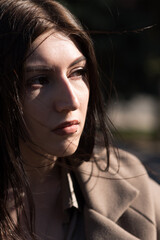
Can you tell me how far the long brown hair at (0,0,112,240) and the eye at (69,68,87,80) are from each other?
45 millimetres

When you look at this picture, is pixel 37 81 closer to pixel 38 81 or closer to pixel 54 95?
pixel 38 81

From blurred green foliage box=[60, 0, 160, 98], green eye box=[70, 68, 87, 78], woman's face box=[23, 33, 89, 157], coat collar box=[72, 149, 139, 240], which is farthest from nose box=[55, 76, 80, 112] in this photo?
blurred green foliage box=[60, 0, 160, 98]

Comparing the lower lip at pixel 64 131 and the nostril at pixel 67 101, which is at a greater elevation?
the nostril at pixel 67 101

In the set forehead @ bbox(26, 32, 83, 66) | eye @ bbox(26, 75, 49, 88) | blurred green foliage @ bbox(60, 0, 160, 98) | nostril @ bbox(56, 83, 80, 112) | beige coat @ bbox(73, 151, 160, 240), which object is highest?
forehead @ bbox(26, 32, 83, 66)

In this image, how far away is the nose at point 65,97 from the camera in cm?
192

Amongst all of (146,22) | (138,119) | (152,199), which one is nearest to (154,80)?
(146,22)

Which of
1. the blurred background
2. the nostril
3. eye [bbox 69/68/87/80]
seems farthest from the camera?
the blurred background

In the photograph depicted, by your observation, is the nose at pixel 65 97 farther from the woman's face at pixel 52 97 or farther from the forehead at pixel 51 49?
the forehead at pixel 51 49

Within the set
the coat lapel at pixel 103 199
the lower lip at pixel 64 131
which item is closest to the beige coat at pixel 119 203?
the coat lapel at pixel 103 199

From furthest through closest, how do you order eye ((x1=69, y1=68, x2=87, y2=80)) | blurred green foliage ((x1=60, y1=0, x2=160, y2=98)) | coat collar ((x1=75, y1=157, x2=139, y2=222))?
blurred green foliage ((x1=60, y1=0, x2=160, y2=98)) → coat collar ((x1=75, y1=157, x2=139, y2=222)) → eye ((x1=69, y1=68, x2=87, y2=80))

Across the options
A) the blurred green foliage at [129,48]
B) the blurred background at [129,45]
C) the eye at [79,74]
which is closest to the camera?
the eye at [79,74]

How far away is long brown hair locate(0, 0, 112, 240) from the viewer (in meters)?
1.93

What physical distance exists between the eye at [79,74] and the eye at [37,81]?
146 mm

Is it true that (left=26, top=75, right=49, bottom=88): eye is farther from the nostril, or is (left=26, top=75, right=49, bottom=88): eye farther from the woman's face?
the nostril
